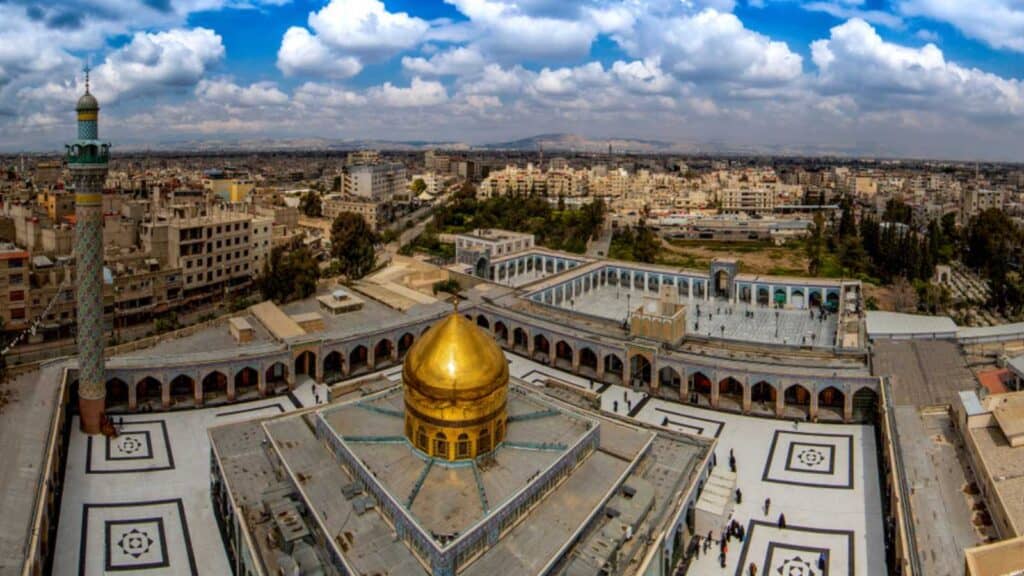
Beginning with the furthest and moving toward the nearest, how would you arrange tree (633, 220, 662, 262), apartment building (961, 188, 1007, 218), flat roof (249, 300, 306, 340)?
apartment building (961, 188, 1007, 218) → tree (633, 220, 662, 262) → flat roof (249, 300, 306, 340)

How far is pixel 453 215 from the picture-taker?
7788cm

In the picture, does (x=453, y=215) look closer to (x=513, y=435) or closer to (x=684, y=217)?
(x=684, y=217)

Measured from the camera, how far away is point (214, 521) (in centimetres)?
2077

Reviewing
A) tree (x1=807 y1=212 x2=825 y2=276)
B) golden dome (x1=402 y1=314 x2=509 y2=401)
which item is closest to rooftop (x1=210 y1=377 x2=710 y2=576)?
golden dome (x1=402 y1=314 x2=509 y2=401)

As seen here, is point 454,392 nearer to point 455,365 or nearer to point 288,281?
point 455,365

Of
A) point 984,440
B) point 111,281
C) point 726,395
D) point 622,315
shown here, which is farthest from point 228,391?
point 984,440

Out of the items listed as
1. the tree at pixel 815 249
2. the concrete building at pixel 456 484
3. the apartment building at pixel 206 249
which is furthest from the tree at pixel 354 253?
Answer: the tree at pixel 815 249

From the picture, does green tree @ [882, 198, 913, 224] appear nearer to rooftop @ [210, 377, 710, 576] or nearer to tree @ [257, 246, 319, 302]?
tree @ [257, 246, 319, 302]

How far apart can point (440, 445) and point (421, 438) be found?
22.8 inches

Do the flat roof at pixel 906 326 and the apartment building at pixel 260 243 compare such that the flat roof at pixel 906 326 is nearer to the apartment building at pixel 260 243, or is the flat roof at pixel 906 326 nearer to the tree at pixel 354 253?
the tree at pixel 354 253

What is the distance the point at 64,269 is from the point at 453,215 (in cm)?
4386

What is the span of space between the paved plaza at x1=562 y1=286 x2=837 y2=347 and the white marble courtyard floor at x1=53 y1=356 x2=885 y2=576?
10909 millimetres

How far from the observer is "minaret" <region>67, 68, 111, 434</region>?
80.1ft

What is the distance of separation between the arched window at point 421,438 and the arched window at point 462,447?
2.82 feet
